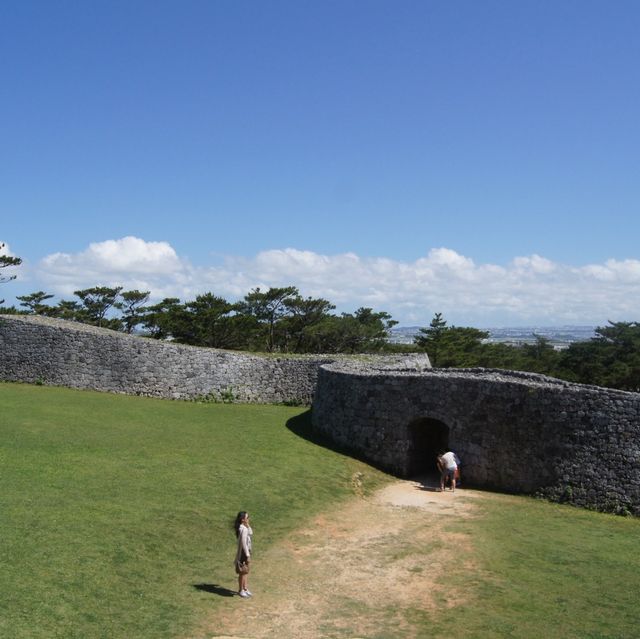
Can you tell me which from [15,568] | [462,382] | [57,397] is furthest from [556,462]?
[57,397]

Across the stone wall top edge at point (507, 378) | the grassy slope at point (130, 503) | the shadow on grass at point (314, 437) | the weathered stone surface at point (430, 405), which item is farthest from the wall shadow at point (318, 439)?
the stone wall top edge at point (507, 378)

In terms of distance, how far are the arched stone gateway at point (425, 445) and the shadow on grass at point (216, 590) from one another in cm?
1008

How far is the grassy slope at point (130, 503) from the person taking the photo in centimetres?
908

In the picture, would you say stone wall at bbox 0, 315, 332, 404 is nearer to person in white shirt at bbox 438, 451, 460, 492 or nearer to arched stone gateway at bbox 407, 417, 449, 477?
arched stone gateway at bbox 407, 417, 449, 477

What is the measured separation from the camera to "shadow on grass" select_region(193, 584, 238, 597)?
33.5ft

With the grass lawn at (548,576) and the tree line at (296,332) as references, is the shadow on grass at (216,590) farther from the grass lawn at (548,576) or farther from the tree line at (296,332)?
the tree line at (296,332)

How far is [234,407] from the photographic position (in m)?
26.5

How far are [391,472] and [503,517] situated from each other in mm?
4793

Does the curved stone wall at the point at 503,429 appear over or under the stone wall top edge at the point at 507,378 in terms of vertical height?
under

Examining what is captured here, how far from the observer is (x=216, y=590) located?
10.3 metres

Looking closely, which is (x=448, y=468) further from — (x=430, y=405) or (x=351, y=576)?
(x=351, y=576)

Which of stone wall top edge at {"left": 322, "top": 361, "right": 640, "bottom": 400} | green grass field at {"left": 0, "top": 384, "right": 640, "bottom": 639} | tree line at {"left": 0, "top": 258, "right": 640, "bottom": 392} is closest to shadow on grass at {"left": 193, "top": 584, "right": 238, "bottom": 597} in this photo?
green grass field at {"left": 0, "top": 384, "right": 640, "bottom": 639}

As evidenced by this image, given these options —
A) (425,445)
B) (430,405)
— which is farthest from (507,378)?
(425,445)

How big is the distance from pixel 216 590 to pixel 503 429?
34.2 feet
